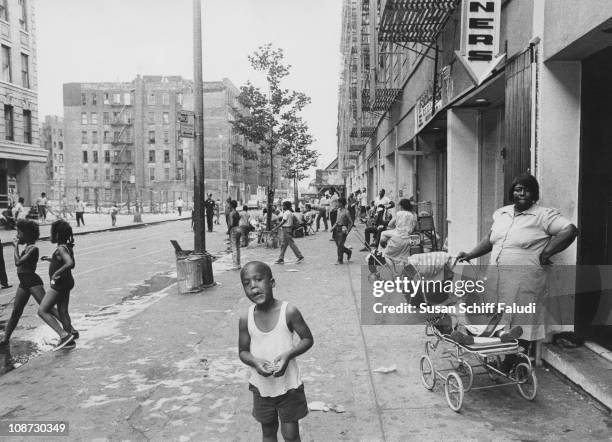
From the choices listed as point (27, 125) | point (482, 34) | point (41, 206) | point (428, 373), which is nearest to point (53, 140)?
point (27, 125)

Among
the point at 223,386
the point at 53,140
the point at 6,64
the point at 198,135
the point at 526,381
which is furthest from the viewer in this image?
the point at 53,140

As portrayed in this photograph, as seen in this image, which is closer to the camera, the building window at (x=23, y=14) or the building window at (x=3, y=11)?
the building window at (x=3, y=11)

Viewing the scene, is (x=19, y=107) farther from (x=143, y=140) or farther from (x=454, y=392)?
(x=143, y=140)

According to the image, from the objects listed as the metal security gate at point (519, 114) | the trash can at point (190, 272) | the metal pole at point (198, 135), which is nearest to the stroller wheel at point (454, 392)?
the metal security gate at point (519, 114)

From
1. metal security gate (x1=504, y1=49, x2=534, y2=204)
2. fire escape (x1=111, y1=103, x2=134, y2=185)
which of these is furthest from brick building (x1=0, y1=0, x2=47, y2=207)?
fire escape (x1=111, y1=103, x2=134, y2=185)

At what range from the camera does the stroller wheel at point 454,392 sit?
4.15 meters

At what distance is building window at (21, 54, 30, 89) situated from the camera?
35.2m

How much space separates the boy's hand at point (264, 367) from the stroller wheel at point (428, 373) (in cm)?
218

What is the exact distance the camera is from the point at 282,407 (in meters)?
3.15

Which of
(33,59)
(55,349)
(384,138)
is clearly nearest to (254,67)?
(384,138)

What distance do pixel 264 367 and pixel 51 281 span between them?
4.55m

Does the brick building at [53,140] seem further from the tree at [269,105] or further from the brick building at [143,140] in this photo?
the tree at [269,105]

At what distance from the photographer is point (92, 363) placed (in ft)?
19.2

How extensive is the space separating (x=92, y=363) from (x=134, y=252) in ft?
41.2
